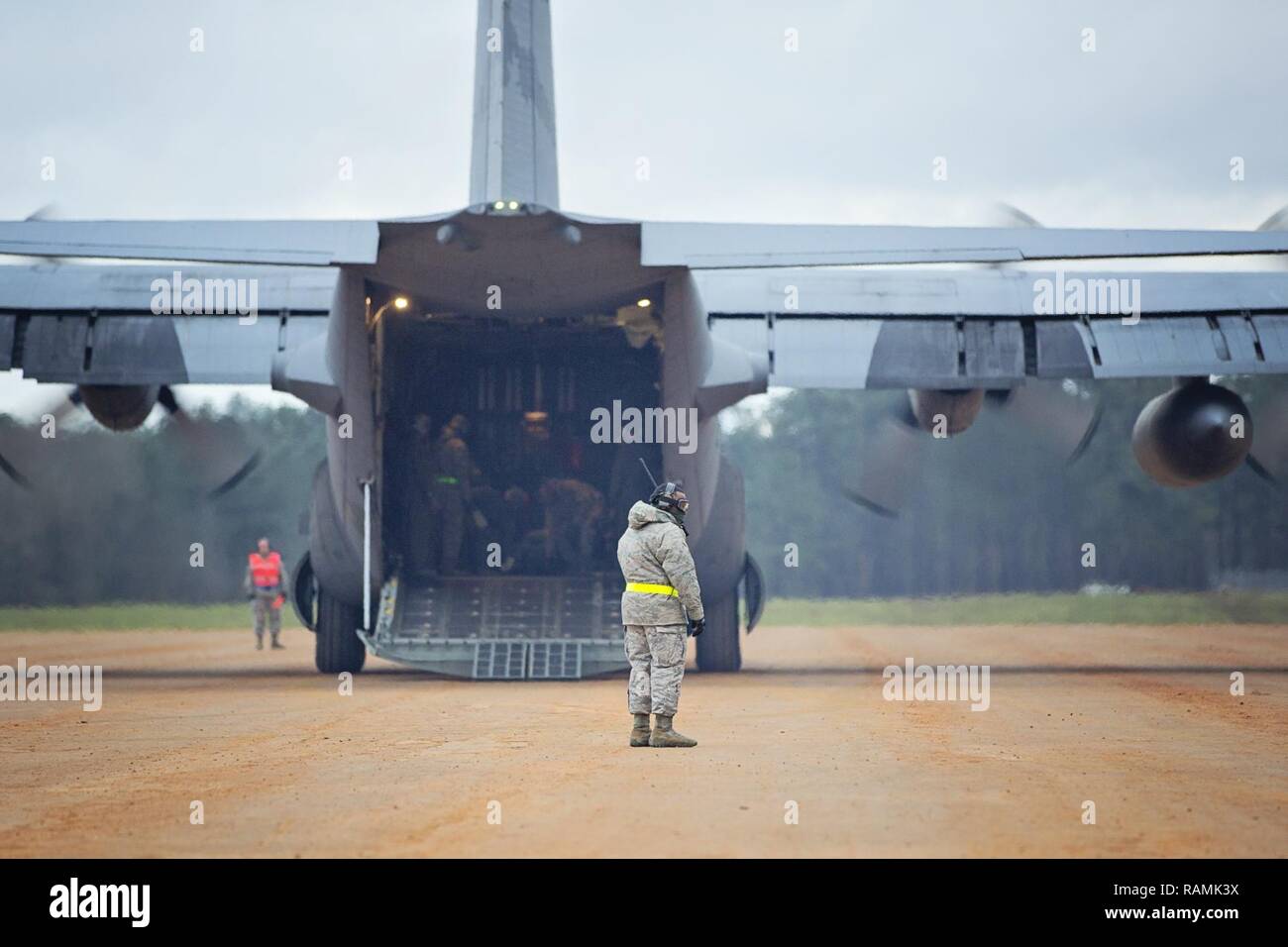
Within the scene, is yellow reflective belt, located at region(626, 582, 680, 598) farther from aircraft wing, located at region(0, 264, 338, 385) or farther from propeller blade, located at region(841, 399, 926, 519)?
propeller blade, located at region(841, 399, 926, 519)

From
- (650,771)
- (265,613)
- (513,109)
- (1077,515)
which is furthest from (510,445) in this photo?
(1077,515)

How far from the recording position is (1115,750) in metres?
8.59

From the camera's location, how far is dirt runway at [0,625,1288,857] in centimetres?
566

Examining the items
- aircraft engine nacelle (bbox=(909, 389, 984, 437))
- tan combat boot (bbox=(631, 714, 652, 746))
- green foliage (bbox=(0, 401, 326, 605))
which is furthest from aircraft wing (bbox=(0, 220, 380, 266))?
green foliage (bbox=(0, 401, 326, 605))

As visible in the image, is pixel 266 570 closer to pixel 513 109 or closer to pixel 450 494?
pixel 450 494

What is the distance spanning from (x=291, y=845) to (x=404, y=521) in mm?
10993

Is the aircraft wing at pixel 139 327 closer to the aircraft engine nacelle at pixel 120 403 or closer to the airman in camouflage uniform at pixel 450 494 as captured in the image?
the aircraft engine nacelle at pixel 120 403

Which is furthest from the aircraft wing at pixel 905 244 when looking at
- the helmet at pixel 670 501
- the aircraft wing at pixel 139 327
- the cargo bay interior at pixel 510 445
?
the aircraft wing at pixel 139 327

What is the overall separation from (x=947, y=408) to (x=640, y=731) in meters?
8.40

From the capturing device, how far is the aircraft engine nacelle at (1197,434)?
15.9 m

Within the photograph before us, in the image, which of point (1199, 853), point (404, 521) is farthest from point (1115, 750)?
point (404, 521)

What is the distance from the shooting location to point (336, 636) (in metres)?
16.8

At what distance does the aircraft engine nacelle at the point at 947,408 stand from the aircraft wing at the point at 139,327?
677cm
